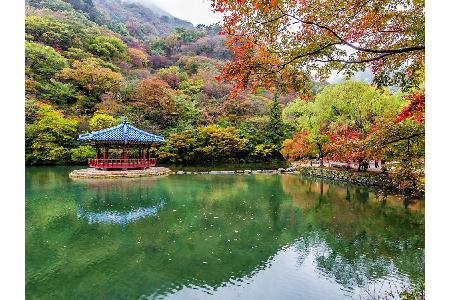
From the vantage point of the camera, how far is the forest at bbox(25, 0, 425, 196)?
363cm

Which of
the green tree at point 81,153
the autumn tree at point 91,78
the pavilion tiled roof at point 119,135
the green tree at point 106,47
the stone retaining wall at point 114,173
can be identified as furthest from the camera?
the green tree at point 106,47

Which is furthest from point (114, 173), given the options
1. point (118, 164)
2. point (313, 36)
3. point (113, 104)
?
point (313, 36)

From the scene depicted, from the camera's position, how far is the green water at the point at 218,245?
462cm

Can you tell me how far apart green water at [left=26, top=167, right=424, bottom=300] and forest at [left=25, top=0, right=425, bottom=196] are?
1721 millimetres

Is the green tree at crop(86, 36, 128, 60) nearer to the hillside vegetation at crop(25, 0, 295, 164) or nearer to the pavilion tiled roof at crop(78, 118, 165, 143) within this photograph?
the hillside vegetation at crop(25, 0, 295, 164)

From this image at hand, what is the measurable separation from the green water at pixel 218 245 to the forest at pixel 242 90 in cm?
172

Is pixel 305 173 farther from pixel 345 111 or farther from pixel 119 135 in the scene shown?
pixel 119 135

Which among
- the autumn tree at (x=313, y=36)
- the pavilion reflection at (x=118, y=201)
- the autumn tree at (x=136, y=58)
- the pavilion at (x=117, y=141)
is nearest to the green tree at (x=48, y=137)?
the pavilion at (x=117, y=141)

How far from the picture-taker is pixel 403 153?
428 centimetres

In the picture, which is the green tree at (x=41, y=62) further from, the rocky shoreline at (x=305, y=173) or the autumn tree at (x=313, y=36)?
the autumn tree at (x=313, y=36)

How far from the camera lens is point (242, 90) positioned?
38.0 ft

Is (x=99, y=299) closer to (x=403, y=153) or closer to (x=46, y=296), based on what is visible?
(x=46, y=296)

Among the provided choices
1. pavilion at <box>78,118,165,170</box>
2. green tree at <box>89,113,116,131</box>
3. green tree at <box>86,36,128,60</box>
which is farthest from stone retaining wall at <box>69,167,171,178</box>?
green tree at <box>86,36,128,60</box>

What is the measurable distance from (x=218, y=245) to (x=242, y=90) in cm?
671
